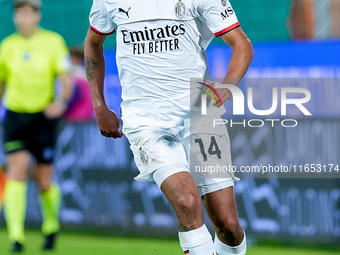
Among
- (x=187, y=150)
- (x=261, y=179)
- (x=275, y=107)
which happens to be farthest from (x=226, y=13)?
(x=261, y=179)

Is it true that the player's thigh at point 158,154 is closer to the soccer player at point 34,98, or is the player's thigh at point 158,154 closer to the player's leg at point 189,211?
the player's leg at point 189,211

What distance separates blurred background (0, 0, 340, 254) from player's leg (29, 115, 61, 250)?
0.73 metres

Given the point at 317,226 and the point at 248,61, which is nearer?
the point at 248,61

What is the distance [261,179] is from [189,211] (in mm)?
3630

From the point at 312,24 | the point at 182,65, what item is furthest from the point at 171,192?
the point at 312,24

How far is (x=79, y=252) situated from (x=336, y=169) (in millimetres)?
2544

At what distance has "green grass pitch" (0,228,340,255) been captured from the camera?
774 cm

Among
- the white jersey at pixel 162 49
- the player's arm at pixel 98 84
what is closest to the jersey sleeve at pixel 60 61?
the player's arm at pixel 98 84

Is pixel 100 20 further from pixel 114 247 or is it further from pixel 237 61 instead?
pixel 114 247

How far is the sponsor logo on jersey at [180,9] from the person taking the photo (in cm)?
486

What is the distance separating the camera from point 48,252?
7902 millimetres

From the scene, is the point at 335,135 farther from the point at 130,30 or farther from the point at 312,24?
the point at 130,30

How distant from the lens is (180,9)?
4.87 meters

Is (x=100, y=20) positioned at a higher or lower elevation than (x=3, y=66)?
higher
